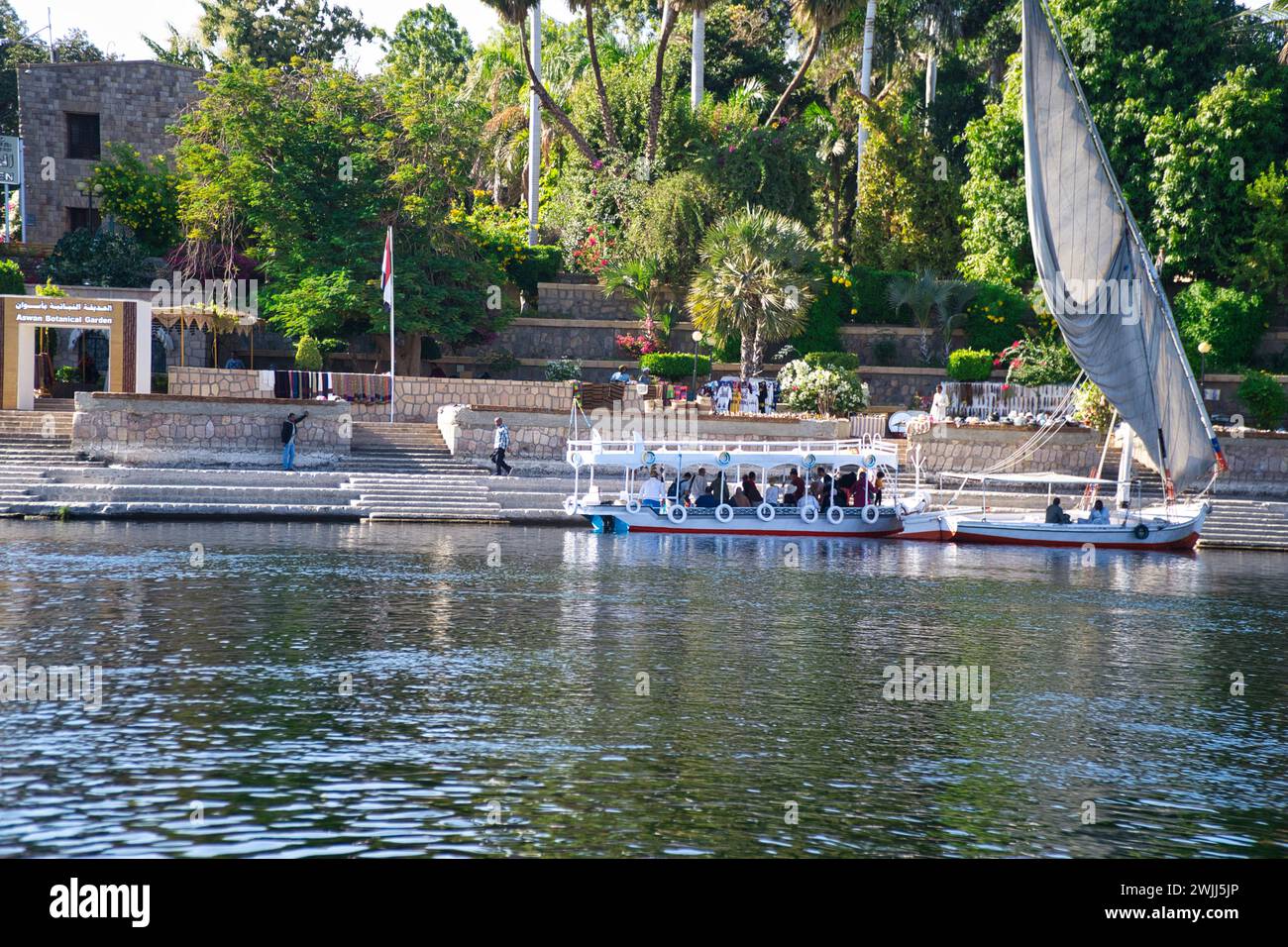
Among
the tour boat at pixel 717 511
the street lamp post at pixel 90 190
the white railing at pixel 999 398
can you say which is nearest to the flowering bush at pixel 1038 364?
the white railing at pixel 999 398

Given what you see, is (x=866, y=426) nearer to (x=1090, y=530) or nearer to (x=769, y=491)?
(x=769, y=491)

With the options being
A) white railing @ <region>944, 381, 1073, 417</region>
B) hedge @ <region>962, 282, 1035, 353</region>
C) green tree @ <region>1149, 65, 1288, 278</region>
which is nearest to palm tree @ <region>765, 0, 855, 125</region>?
hedge @ <region>962, 282, 1035, 353</region>

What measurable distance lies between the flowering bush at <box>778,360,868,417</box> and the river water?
15.7 meters

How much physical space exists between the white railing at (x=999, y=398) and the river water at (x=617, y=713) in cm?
1873

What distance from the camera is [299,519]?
33000 mm

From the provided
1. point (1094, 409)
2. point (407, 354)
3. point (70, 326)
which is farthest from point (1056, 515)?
point (70, 326)

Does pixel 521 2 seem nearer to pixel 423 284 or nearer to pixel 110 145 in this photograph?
pixel 423 284

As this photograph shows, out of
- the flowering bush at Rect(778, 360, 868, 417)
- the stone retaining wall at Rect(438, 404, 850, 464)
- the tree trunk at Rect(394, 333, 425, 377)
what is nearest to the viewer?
the stone retaining wall at Rect(438, 404, 850, 464)

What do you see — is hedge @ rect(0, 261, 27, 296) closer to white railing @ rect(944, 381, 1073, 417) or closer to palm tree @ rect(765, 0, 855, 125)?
palm tree @ rect(765, 0, 855, 125)

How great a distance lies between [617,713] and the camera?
1455cm

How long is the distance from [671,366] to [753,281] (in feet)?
13.7

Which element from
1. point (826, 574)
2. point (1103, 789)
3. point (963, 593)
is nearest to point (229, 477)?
point (826, 574)

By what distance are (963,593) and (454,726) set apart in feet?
42.0

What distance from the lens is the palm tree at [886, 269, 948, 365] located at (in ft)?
163
